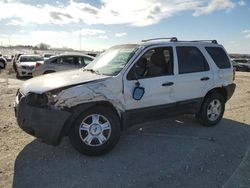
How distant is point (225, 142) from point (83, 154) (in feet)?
9.00

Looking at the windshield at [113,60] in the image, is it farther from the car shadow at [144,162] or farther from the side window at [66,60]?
the side window at [66,60]

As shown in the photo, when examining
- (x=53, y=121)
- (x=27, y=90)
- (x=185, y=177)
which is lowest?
(x=185, y=177)

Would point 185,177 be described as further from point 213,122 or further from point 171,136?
point 213,122

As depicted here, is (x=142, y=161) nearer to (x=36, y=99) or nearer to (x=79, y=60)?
(x=36, y=99)

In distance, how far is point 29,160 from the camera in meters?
5.05

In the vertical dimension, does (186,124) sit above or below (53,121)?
below

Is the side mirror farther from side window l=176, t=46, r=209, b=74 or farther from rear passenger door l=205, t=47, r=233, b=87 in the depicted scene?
rear passenger door l=205, t=47, r=233, b=87

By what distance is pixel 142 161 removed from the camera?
5121mm

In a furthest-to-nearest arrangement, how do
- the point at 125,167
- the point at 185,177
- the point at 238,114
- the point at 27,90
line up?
the point at 238,114
the point at 27,90
the point at 125,167
the point at 185,177

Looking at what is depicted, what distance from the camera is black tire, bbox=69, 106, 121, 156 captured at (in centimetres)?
506

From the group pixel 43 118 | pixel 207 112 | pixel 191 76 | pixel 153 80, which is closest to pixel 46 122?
pixel 43 118

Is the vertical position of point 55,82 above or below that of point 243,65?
above

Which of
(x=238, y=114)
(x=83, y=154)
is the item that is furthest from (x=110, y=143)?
(x=238, y=114)

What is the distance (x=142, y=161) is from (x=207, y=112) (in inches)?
103
